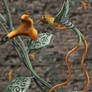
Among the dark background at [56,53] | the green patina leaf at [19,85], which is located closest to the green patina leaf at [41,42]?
the green patina leaf at [19,85]

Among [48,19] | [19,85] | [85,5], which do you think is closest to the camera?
[48,19]

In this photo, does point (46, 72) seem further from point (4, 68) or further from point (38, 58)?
point (4, 68)

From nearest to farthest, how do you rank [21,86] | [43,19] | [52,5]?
[43,19], [21,86], [52,5]

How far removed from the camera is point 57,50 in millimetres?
1686

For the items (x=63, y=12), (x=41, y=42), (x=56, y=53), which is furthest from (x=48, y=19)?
(x=56, y=53)

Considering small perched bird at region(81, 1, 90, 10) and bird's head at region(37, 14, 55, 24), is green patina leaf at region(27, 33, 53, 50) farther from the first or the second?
small perched bird at region(81, 1, 90, 10)

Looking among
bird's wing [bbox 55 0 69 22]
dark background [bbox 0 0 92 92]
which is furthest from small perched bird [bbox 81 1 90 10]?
bird's wing [bbox 55 0 69 22]

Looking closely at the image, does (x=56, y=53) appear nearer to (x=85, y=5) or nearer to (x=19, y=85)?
(x=85, y=5)

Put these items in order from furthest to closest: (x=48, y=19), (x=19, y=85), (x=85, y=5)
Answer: (x=85, y=5) < (x=19, y=85) < (x=48, y=19)

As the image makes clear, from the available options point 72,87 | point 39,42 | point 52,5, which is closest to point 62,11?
point 39,42

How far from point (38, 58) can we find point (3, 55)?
279 mm

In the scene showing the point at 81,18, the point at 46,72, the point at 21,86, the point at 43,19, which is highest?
the point at 43,19

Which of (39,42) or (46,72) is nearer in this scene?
(39,42)

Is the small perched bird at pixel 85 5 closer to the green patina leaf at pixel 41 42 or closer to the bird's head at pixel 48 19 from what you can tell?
the green patina leaf at pixel 41 42
